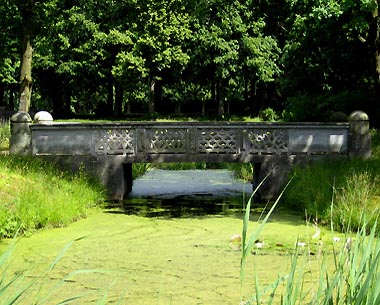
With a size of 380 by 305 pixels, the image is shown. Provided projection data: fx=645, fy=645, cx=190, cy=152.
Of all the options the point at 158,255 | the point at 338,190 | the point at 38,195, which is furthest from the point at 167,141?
the point at 158,255

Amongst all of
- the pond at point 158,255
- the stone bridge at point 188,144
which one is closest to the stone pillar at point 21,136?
the stone bridge at point 188,144

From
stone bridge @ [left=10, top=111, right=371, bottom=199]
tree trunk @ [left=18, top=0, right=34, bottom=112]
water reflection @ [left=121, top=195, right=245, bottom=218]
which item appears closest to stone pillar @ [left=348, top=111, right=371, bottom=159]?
stone bridge @ [left=10, top=111, right=371, bottom=199]

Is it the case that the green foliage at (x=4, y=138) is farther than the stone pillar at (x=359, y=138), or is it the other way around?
the green foliage at (x=4, y=138)

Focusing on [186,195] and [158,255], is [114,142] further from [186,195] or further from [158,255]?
[158,255]

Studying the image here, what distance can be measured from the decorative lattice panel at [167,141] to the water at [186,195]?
1.18 m

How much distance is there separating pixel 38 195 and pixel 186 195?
18.1 feet

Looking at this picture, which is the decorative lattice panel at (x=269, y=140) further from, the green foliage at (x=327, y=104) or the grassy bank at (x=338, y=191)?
the green foliage at (x=327, y=104)

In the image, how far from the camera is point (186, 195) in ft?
52.7

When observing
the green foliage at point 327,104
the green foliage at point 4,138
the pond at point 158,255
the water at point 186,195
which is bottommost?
the water at point 186,195

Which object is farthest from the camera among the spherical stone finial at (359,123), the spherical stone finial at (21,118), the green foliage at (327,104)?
the green foliage at (327,104)

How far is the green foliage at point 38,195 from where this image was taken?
33.4ft

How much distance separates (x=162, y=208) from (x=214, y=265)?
580 cm

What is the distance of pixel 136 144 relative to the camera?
15.2 m

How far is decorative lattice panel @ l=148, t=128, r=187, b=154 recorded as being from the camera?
15.2 meters
